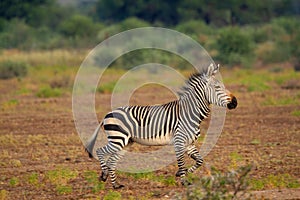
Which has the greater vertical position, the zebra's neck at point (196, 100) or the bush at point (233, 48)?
the zebra's neck at point (196, 100)

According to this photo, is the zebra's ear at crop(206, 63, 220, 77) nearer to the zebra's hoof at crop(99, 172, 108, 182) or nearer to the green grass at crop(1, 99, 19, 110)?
the zebra's hoof at crop(99, 172, 108, 182)

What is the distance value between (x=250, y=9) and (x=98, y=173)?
56.3m

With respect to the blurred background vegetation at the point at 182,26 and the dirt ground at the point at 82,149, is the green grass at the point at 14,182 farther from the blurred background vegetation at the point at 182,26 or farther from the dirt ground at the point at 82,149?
the blurred background vegetation at the point at 182,26

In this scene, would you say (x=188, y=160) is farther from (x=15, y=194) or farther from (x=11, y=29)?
(x=11, y=29)

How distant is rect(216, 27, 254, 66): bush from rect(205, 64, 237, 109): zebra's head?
2632 cm

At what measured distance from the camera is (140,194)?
31.1ft

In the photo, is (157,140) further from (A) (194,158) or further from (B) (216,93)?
(B) (216,93)

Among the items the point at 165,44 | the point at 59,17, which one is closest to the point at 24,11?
the point at 59,17

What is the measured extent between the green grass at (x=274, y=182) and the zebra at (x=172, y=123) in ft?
3.07

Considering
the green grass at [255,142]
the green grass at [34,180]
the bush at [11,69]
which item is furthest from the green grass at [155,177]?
the bush at [11,69]

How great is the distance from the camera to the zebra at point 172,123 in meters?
10.3

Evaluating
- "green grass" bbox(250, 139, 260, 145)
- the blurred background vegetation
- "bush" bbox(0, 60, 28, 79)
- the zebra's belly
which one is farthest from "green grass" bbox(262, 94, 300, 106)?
"bush" bbox(0, 60, 28, 79)

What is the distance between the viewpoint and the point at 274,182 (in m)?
9.85

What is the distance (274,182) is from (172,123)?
1678mm
